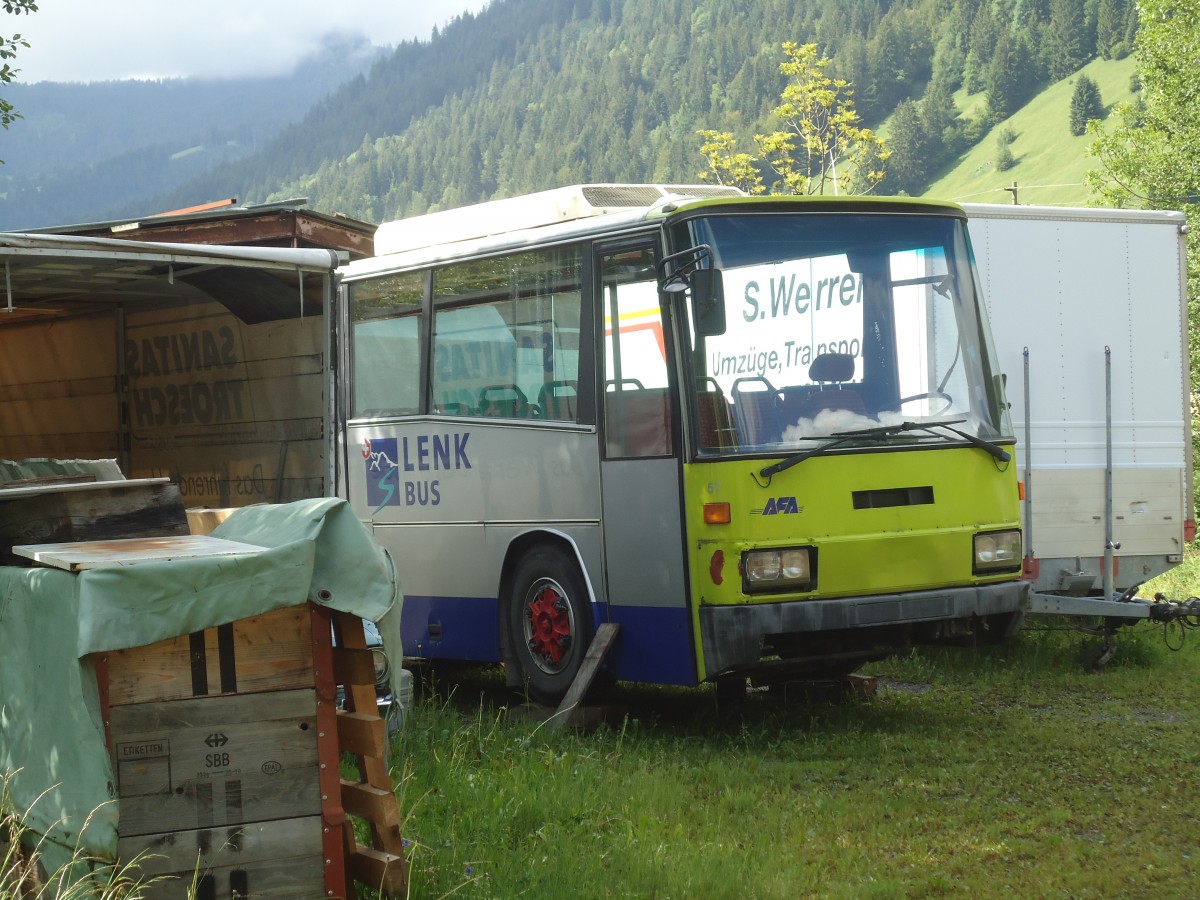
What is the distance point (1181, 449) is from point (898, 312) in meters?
4.04

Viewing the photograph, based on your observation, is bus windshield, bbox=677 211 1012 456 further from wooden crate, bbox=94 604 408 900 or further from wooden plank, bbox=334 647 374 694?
wooden crate, bbox=94 604 408 900

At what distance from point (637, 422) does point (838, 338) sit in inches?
50.0

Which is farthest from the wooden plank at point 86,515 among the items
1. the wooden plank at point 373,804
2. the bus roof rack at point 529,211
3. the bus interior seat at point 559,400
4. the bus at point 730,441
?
the bus roof rack at point 529,211

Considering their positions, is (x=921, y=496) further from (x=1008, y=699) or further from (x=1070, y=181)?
(x=1070, y=181)

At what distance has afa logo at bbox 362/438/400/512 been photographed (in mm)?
10961

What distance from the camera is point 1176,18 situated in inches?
1171

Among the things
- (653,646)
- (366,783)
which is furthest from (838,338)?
(366,783)

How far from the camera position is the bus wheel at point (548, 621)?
9445 mm

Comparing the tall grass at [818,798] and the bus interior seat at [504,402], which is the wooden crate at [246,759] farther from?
the bus interior seat at [504,402]

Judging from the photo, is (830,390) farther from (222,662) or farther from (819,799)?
(222,662)

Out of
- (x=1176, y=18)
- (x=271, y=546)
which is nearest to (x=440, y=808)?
(x=271, y=546)

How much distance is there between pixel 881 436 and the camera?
870 centimetres

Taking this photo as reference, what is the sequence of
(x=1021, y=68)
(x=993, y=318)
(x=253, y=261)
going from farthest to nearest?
(x=1021, y=68), (x=993, y=318), (x=253, y=261)

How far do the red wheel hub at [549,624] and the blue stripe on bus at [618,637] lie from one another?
36cm
